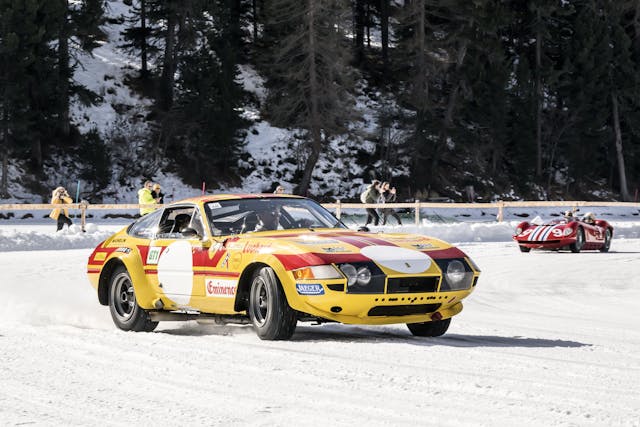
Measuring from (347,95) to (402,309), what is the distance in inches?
1804

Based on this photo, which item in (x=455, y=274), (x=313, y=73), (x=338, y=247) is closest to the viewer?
(x=338, y=247)

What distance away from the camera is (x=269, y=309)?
8.64 metres

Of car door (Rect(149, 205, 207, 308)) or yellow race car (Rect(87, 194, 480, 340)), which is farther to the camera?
car door (Rect(149, 205, 207, 308))

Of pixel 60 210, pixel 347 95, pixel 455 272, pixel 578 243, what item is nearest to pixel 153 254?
pixel 455 272

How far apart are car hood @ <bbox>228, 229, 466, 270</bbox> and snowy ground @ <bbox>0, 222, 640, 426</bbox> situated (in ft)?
2.42

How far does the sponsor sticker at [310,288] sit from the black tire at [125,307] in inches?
93.3

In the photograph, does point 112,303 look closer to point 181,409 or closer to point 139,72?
point 181,409

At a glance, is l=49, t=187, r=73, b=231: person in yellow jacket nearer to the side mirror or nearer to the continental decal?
the side mirror

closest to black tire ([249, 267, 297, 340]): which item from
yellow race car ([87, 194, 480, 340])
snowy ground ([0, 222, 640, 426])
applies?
yellow race car ([87, 194, 480, 340])

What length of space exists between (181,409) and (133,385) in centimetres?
94

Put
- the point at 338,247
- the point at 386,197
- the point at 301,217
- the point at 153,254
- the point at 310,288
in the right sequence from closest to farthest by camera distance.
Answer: the point at 310,288
the point at 338,247
the point at 301,217
the point at 153,254
the point at 386,197

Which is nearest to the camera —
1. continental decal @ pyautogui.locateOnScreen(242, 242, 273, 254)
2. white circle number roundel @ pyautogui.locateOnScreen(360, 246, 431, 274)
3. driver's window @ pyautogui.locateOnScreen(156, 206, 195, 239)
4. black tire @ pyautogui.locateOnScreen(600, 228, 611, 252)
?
white circle number roundel @ pyautogui.locateOnScreen(360, 246, 431, 274)

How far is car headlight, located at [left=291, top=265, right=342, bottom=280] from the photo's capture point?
8414 millimetres

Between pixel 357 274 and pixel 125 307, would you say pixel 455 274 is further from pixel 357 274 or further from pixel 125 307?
pixel 125 307
